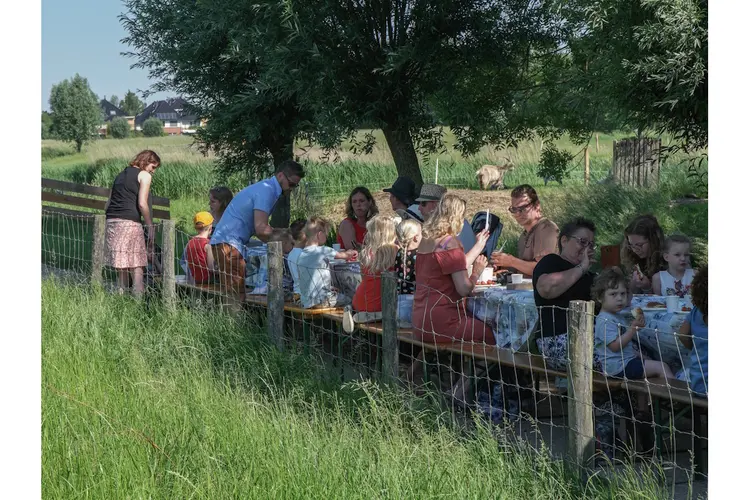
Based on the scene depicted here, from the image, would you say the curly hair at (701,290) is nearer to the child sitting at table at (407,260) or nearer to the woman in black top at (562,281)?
the woman in black top at (562,281)

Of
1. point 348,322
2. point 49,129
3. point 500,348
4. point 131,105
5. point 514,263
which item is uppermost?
point 131,105

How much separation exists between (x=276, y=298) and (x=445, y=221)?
1785 millimetres

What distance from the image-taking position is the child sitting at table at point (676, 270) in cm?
705

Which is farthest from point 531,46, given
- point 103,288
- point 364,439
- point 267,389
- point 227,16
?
point 364,439

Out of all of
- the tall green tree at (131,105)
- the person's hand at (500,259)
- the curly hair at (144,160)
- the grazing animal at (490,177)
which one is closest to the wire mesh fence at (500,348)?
the person's hand at (500,259)

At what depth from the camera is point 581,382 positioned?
5.27 meters

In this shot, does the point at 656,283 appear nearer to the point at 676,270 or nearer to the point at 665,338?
the point at 676,270

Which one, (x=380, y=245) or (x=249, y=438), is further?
(x=380, y=245)

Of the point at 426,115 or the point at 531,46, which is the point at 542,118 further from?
the point at 426,115

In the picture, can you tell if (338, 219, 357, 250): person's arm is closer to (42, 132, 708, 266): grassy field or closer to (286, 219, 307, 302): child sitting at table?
(286, 219, 307, 302): child sitting at table

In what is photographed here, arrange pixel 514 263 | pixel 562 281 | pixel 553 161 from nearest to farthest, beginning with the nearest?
pixel 562 281
pixel 514 263
pixel 553 161

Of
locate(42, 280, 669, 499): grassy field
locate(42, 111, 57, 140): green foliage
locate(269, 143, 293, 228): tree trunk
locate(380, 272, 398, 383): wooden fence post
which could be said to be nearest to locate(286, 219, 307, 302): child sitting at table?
locate(42, 280, 669, 499): grassy field

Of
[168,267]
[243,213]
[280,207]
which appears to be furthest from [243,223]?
[280,207]

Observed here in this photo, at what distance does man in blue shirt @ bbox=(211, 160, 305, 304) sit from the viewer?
935 cm
